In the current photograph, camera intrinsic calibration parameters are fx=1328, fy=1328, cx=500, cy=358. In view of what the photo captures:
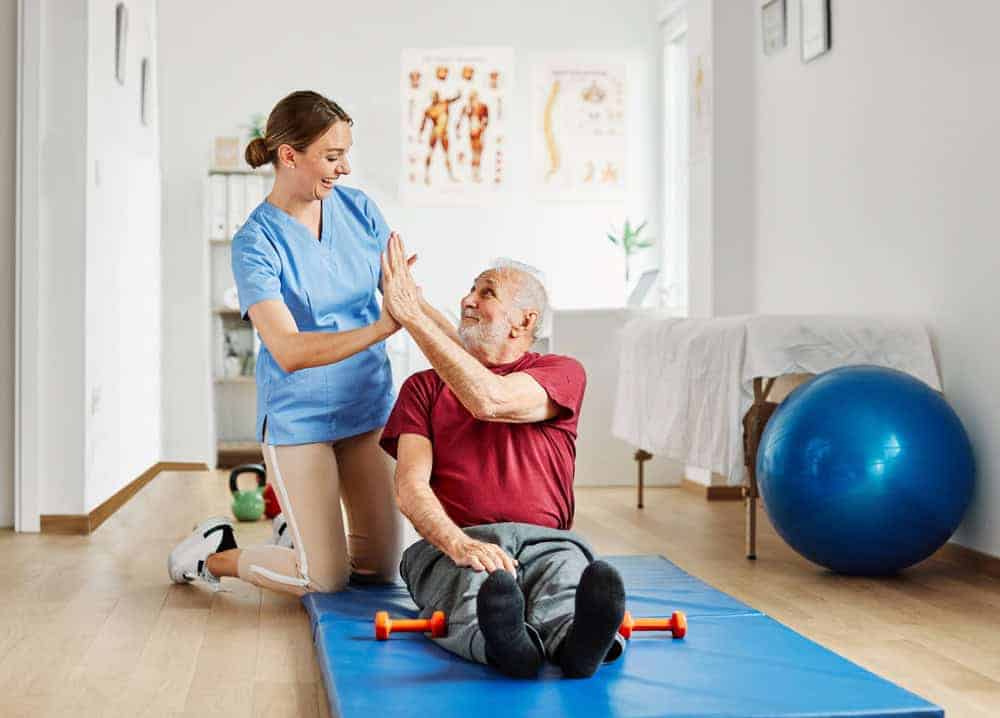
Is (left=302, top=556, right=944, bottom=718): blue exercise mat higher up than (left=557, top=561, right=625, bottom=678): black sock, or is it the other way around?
(left=557, top=561, right=625, bottom=678): black sock

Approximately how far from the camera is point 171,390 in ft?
22.4

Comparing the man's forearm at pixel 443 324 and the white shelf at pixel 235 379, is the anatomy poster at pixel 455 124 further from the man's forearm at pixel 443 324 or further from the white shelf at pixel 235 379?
the man's forearm at pixel 443 324

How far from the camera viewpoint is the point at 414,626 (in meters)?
2.36

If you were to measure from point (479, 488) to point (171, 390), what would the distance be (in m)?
4.58

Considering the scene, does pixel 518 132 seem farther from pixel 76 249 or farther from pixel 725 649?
pixel 725 649

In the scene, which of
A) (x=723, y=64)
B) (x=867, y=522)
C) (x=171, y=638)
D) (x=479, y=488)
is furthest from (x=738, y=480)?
(x=723, y=64)

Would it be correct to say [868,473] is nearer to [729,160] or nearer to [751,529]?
[751,529]

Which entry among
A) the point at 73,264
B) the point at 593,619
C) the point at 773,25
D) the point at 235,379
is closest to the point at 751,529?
the point at 593,619

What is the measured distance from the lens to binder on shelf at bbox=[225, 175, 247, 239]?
672cm

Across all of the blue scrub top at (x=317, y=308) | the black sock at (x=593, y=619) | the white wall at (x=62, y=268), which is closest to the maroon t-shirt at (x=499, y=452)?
the blue scrub top at (x=317, y=308)

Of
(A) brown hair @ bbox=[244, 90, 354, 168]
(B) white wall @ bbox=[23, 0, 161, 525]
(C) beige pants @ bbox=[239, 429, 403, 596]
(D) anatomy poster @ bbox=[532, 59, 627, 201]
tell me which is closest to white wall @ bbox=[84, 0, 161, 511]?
(B) white wall @ bbox=[23, 0, 161, 525]

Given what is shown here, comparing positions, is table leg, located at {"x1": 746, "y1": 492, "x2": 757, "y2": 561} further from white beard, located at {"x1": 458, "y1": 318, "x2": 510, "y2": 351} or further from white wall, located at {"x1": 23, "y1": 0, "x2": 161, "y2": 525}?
white wall, located at {"x1": 23, "y1": 0, "x2": 161, "y2": 525}

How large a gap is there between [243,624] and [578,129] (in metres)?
4.85

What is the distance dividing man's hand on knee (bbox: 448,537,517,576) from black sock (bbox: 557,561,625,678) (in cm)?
23
